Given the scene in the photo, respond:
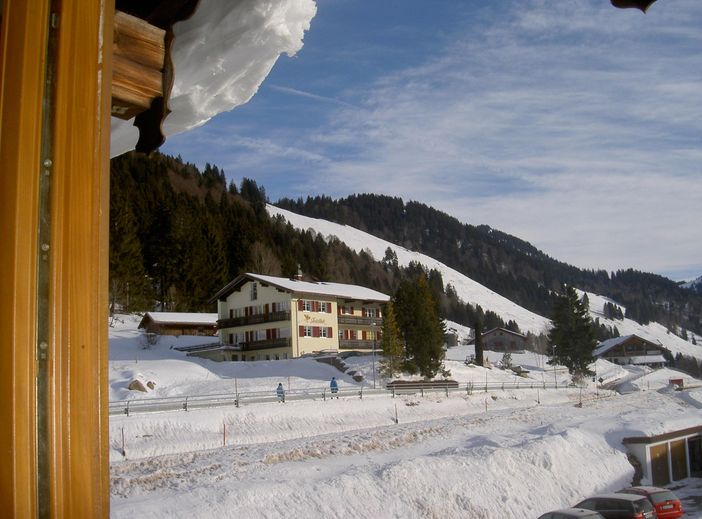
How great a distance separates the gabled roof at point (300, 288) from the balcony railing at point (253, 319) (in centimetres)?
207

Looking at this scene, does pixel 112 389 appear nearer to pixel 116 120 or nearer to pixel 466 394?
pixel 466 394

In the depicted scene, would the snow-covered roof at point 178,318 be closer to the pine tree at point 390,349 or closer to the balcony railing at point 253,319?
the balcony railing at point 253,319

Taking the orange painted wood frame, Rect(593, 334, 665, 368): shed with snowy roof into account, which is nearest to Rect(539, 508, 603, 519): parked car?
the orange painted wood frame

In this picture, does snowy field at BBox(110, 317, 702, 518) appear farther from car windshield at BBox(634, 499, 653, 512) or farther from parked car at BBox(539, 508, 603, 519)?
car windshield at BBox(634, 499, 653, 512)

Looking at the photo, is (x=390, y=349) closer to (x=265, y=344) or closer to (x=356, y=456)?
(x=265, y=344)

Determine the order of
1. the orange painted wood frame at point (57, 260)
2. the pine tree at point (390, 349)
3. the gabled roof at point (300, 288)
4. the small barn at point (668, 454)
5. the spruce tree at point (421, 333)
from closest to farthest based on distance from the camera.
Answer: the orange painted wood frame at point (57, 260) < the small barn at point (668, 454) < the pine tree at point (390, 349) < the spruce tree at point (421, 333) < the gabled roof at point (300, 288)

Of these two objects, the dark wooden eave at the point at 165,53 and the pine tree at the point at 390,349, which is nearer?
the dark wooden eave at the point at 165,53

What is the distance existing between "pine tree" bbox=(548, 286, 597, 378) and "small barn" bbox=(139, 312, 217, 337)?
122ft

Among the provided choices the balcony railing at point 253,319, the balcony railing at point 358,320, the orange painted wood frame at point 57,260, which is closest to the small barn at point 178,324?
the balcony railing at point 253,319

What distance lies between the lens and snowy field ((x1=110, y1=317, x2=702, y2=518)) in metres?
16.7

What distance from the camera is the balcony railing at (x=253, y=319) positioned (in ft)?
181

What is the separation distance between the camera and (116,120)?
2.74 meters

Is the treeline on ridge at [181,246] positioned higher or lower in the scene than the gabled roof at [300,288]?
higher

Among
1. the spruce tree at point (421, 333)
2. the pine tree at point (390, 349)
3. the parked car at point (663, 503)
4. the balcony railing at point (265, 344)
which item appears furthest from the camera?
the balcony railing at point (265, 344)
